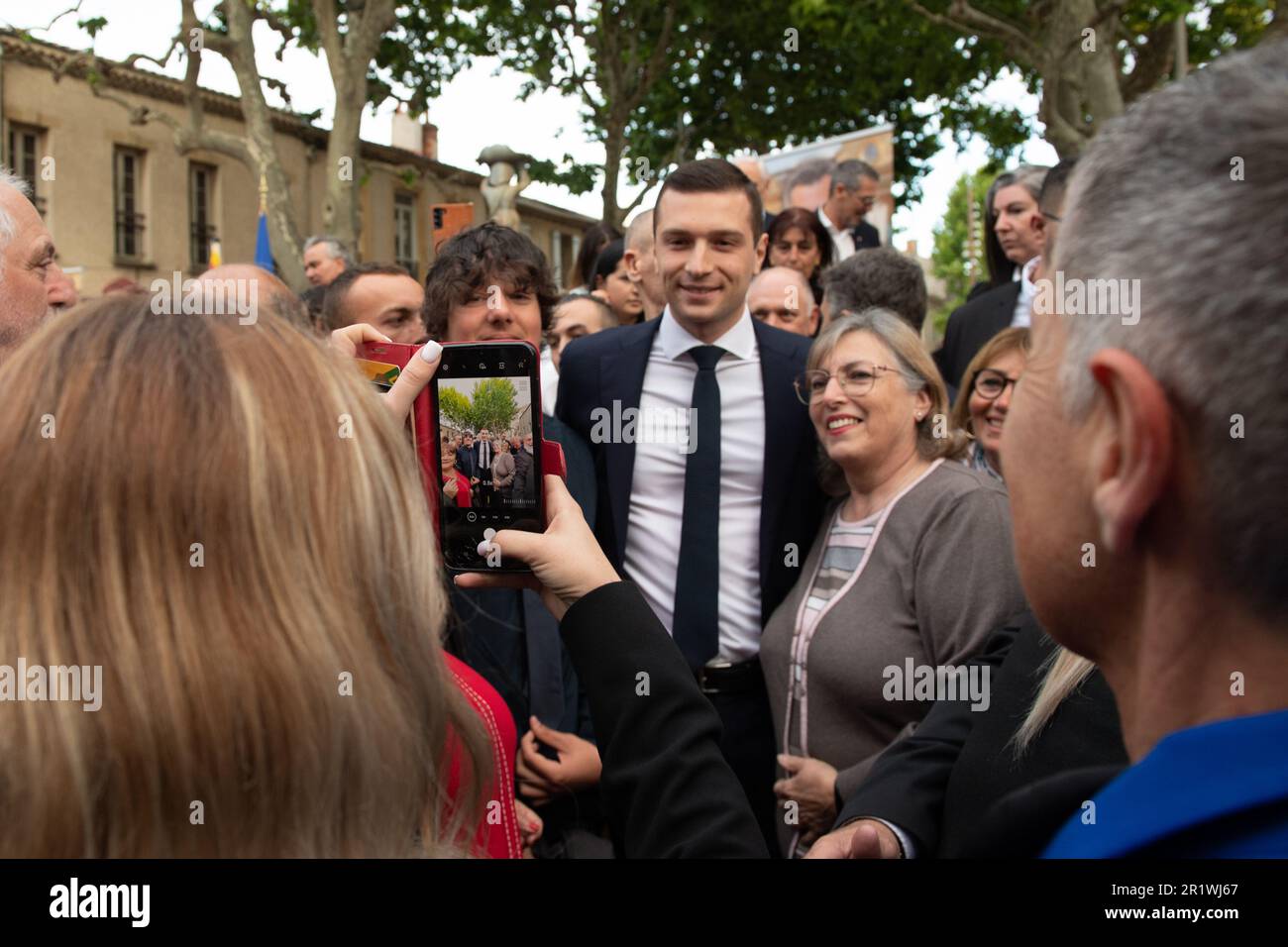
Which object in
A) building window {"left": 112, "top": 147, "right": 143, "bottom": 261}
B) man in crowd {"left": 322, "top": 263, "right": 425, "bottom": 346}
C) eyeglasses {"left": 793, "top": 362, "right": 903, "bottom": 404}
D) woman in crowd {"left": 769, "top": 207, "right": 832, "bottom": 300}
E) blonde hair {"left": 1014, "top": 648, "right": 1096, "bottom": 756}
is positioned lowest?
blonde hair {"left": 1014, "top": 648, "right": 1096, "bottom": 756}

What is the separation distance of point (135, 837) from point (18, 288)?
219 centimetres

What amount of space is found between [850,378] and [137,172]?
25494 millimetres

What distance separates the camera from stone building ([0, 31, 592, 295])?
22297mm

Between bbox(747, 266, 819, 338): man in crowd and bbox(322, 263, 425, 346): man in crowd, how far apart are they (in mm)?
1545

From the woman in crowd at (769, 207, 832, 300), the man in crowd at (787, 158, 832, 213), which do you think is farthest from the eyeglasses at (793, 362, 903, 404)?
the man in crowd at (787, 158, 832, 213)

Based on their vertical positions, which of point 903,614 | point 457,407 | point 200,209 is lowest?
point 903,614

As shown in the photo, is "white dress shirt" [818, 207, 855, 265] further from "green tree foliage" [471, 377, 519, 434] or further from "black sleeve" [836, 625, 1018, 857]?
"green tree foliage" [471, 377, 519, 434]

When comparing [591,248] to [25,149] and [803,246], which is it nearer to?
[803,246]

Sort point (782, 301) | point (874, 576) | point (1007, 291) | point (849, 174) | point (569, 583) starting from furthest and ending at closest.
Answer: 1. point (849, 174)
2. point (1007, 291)
3. point (782, 301)
4. point (874, 576)
5. point (569, 583)

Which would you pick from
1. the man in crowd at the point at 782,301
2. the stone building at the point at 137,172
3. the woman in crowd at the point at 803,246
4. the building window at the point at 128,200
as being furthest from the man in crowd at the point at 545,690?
the building window at the point at 128,200

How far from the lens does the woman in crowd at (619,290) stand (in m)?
6.41

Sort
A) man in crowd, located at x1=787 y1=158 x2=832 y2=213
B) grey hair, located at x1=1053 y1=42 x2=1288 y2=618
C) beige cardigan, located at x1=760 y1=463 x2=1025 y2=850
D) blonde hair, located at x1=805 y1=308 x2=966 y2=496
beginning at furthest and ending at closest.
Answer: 1. man in crowd, located at x1=787 y1=158 x2=832 y2=213
2. blonde hair, located at x1=805 y1=308 x2=966 y2=496
3. beige cardigan, located at x1=760 y1=463 x2=1025 y2=850
4. grey hair, located at x1=1053 y1=42 x2=1288 y2=618

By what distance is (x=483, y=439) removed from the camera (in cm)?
209

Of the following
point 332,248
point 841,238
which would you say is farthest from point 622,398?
point 332,248
